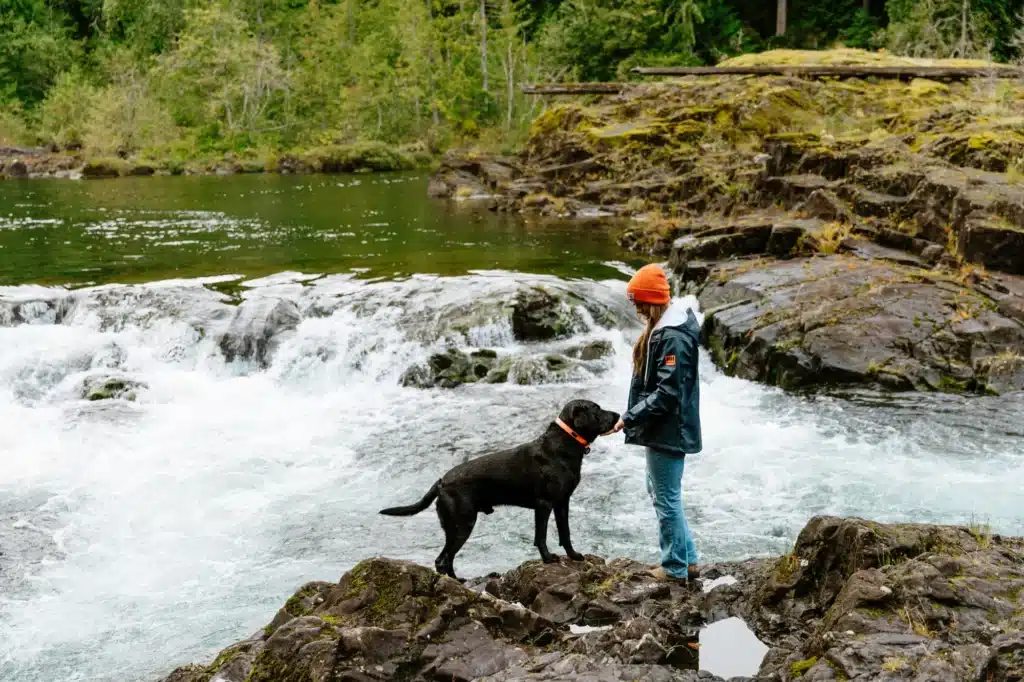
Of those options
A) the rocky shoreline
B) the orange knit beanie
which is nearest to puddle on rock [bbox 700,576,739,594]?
the rocky shoreline

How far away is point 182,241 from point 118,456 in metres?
12.5

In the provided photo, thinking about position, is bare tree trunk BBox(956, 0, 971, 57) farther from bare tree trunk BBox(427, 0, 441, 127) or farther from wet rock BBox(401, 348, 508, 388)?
wet rock BBox(401, 348, 508, 388)

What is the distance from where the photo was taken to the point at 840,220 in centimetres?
1669

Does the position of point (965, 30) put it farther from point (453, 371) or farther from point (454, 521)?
point (454, 521)

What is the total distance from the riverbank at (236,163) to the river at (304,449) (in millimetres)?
26247

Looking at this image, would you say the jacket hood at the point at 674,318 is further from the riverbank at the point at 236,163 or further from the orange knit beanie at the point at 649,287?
the riverbank at the point at 236,163

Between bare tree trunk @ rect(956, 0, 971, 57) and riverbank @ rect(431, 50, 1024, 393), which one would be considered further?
bare tree trunk @ rect(956, 0, 971, 57)

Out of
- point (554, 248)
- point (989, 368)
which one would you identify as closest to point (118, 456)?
point (989, 368)

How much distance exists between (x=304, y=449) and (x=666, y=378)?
6.16m

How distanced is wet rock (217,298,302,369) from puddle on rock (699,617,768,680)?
9.71m

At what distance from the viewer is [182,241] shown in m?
22.2

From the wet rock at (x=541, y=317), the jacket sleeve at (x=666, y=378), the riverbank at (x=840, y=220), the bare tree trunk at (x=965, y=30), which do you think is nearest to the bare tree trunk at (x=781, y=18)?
the bare tree trunk at (x=965, y=30)

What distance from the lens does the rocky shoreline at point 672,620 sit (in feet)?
14.4

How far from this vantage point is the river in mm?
7600
